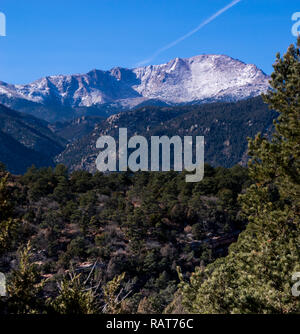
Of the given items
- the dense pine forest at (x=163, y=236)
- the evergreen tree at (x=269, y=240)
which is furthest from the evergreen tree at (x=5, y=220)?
the evergreen tree at (x=269, y=240)

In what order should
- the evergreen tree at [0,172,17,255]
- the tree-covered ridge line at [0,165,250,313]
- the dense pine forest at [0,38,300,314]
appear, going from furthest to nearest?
1. the tree-covered ridge line at [0,165,250,313]
2. the dense pine forest at [0,38,300,314]
3. the evergreen tree at [0,172,17,255]

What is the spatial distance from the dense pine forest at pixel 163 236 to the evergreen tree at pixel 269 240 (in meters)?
0.03

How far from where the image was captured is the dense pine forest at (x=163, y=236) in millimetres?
7980

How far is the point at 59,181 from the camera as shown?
143ft

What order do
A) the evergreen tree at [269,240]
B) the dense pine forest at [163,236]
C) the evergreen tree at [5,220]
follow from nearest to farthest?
the evergreen tree at [269,240] → the evergreen tree at [5,220] → the dense pine forest at [163,236]

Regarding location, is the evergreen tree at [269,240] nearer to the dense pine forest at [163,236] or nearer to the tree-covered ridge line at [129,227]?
the dense pine forest at [163,236]

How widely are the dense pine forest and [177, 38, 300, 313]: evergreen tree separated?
0.11ft

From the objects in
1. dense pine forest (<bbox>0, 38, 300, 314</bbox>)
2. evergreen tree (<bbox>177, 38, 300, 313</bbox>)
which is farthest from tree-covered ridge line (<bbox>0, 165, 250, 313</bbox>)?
evergreen tree (<bbox>177, 38, 300, 313</bbox>)

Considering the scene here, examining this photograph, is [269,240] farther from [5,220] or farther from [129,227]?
[129,227]

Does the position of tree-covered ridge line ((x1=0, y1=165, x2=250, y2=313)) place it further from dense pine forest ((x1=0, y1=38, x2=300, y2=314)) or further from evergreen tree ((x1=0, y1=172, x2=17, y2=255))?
evergreen tree ((x1=0, y1=172, x2=17, y2=255))

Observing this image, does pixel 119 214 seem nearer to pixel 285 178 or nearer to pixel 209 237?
pixel 209 237

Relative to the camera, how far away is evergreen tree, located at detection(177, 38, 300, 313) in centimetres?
718
